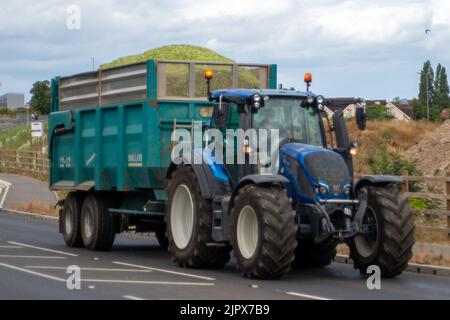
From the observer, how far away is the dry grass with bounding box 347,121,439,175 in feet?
154

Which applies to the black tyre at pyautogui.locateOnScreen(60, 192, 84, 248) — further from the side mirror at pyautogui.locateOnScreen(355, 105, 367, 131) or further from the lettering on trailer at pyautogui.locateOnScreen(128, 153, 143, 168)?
the side mirror at pyautogui.locateOnScreen(355, 105, 367, 131)

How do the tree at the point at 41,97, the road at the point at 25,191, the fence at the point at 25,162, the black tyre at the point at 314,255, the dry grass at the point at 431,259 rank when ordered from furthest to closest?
the tree at the point at 41,97
the fence at the point at 25,162
the road at the point at 25,191
the dry grass at the point at 431,259
the black tyre at the point at 314,255

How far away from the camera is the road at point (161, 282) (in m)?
14.3

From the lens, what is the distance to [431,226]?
22859 millimetres

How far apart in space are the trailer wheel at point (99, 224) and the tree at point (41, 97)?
6730cm

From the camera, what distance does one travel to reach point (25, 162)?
188ft

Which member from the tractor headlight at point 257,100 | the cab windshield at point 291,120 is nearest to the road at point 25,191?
the cab windshield at point 291,120

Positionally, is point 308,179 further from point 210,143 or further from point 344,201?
point 210,143

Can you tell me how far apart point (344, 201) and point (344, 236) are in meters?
0.56

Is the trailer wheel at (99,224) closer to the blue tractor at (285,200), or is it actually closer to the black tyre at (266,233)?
the blue tractor at (285,200)

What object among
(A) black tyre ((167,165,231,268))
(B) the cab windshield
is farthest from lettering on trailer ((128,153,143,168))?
(B) the cab windshield

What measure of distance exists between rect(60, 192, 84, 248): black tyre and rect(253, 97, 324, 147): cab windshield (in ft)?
24.3

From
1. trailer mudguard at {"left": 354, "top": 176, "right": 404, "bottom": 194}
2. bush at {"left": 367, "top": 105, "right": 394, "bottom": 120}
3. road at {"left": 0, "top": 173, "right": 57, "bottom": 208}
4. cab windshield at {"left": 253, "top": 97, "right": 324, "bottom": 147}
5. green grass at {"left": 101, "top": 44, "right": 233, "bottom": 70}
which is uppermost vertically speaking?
bush at {"left": 367, "top": 105, "right": 394, "bottom": 120}
